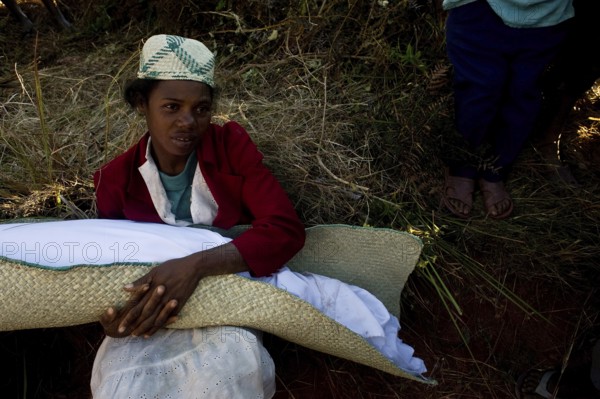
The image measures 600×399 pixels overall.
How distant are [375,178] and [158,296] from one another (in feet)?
3.80

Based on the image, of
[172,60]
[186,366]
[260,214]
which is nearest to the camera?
[186,366]

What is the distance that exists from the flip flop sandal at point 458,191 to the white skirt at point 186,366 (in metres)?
1.10

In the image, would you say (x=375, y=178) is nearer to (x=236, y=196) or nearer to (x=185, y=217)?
(x=236, y=196)

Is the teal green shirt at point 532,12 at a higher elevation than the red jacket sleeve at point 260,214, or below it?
higher

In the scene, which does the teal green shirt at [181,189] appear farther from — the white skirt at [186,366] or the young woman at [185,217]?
the white skirt at [186,366]

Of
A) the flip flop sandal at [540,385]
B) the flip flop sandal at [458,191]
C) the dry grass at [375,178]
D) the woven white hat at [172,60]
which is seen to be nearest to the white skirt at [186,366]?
the dry grass at [375,178]

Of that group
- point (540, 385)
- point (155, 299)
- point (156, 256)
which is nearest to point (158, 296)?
point (155, 299)

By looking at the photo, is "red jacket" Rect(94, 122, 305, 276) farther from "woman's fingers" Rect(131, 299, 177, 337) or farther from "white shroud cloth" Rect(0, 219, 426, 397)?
"woman's fingers" Rect(131, 299, 177, 337)

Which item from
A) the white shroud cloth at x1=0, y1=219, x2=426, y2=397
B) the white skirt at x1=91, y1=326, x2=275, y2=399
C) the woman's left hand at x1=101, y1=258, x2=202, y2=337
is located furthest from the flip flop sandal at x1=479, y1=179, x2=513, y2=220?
the woman's left hand at x1=101, y1=258, x2=202, y2=337

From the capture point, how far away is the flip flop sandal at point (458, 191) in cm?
211

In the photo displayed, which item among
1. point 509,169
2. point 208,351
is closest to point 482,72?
point 509,169

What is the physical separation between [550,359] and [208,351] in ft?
4.24

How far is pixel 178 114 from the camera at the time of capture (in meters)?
1.49

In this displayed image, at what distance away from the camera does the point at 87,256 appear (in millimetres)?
1347
